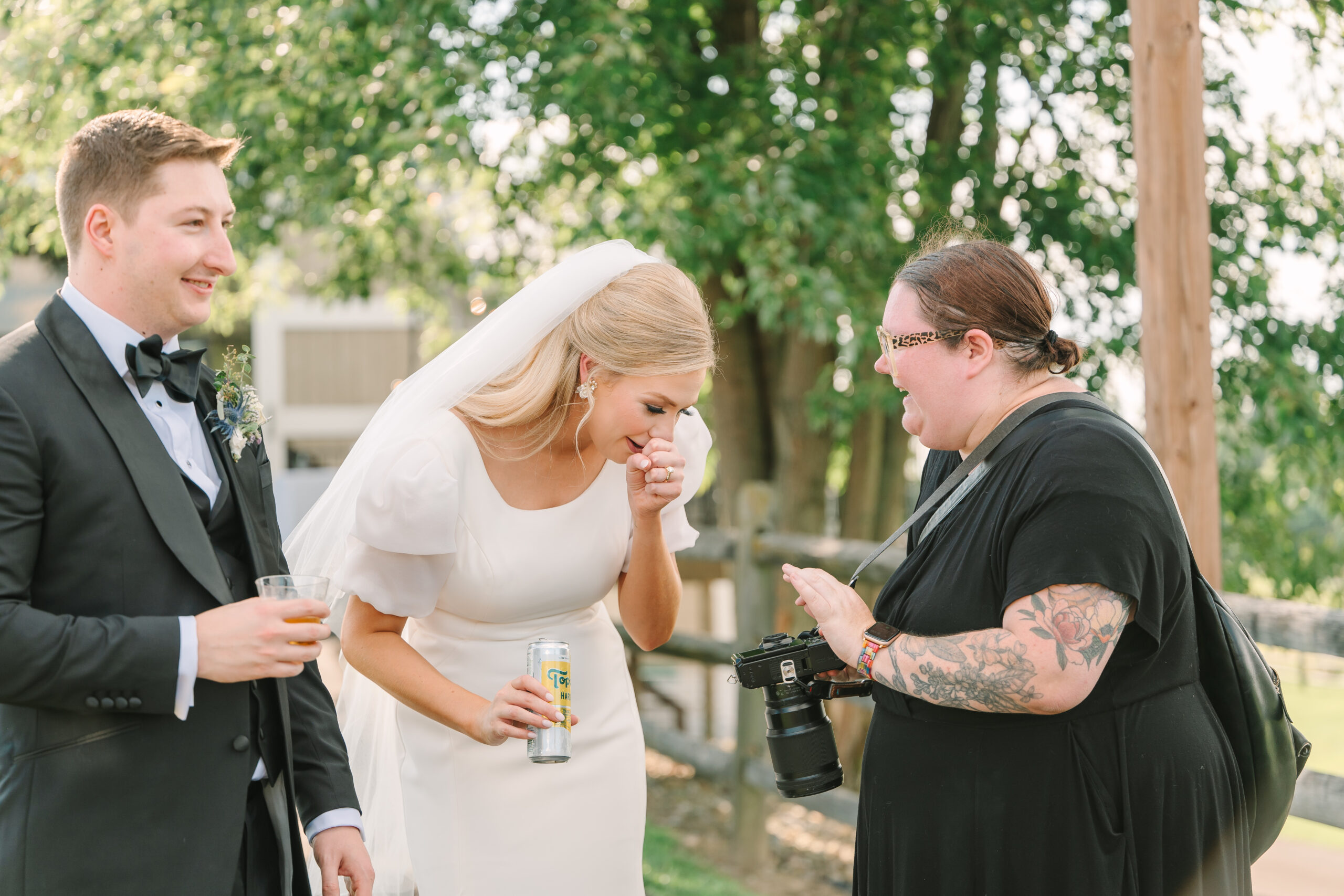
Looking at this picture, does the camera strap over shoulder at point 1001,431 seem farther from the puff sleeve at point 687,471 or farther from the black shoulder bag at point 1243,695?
the puff sleeve at point 687,471

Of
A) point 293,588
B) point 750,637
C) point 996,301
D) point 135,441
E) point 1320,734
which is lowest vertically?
point 1320,734

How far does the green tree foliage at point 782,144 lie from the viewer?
18.9ft

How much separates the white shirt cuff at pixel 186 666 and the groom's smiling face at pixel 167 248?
0.56 meters

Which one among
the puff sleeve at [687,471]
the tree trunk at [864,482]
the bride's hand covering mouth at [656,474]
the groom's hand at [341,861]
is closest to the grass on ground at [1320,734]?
the tree trunk at [864,482]

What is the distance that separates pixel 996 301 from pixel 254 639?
4.96ft

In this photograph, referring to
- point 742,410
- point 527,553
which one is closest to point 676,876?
point 742,410

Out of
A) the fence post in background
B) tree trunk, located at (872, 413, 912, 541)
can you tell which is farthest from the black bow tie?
tree trunk, located at (872, 413, 912, 541)

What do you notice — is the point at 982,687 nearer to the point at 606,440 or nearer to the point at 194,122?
the point at 606,440

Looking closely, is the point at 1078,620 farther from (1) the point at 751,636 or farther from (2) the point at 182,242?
(1) the point at 751,636

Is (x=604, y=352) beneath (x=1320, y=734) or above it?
above

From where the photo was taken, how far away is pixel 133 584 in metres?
1.91

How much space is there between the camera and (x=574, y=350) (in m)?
2.70

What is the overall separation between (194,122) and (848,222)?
12.8 feet

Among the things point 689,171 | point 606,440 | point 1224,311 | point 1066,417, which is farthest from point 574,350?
point 1224,311
